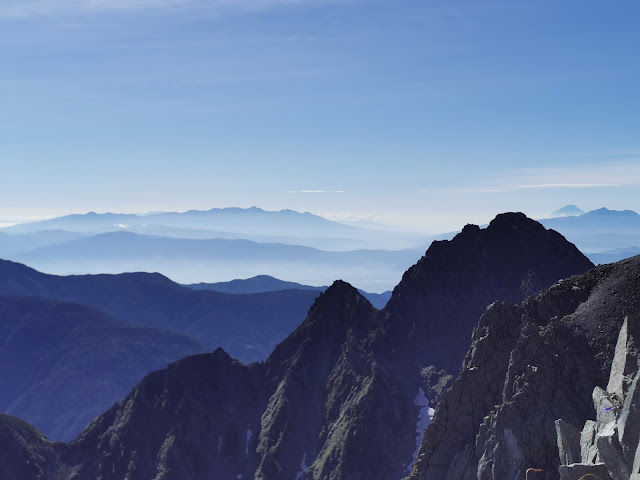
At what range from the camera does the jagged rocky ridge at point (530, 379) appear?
89.9 m

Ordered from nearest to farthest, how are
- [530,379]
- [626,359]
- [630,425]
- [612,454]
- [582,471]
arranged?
[630,425] < [612,454] < [582,471] < [626,359] < [530,379]

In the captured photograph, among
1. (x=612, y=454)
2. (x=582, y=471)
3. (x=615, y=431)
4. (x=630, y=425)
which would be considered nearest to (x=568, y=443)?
(x=582, y=471)

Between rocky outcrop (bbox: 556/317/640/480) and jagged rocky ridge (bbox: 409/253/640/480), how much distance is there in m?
8.39

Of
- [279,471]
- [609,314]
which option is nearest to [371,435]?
[279,471]

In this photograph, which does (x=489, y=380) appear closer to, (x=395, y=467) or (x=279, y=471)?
(x=395, y=467)

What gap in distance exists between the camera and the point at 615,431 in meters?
69.9

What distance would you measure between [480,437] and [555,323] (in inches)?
727

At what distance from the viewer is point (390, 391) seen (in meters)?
196

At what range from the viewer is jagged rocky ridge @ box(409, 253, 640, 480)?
89.9m

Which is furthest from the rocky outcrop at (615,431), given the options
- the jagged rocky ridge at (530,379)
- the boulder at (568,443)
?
the jagged rocky ridge at (530,379)

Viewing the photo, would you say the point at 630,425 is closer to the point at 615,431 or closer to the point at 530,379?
the point at 615,431

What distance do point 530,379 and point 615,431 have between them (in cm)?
2650

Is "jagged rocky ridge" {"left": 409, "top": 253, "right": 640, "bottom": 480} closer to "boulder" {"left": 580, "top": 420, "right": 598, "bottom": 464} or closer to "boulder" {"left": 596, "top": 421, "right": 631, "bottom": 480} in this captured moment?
"boulder" {"left": 580, "top": 420, "right": 598, "bottom": 464}

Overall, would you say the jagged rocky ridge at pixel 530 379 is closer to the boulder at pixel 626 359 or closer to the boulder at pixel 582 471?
the boulder at pixel 626 359
